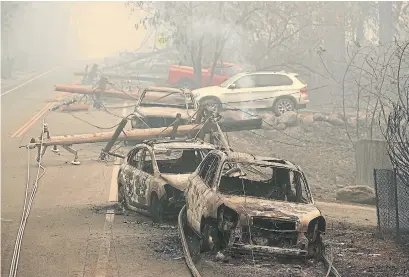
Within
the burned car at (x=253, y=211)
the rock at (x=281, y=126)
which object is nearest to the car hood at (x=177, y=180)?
the burned car at (x=253, y=211)

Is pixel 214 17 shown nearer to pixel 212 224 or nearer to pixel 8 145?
pixel 8 145

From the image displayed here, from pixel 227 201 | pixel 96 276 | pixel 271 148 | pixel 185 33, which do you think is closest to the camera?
pixel 96 276

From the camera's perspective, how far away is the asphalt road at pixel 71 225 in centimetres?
1013

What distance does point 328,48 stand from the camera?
1566 inches

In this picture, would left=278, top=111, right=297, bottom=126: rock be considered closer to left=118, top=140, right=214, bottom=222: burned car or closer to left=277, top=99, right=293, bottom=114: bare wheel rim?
left=277, top=99, right=293, bottom=114: bare wheel rim

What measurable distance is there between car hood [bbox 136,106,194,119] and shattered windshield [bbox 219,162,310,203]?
408 inches

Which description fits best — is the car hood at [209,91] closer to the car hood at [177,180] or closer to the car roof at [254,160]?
the car hood at [177,180]

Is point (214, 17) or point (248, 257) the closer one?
point (248, 257)

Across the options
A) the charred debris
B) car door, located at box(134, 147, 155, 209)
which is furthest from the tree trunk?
car door, located at box(134, 147, 155, 209)

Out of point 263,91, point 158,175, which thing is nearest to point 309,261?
point 158,175

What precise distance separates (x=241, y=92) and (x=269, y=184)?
16546 mm

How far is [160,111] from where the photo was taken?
2270cm

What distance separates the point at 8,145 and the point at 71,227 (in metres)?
11.6

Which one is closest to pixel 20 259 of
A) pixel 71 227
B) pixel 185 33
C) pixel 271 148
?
pixel 71 227
